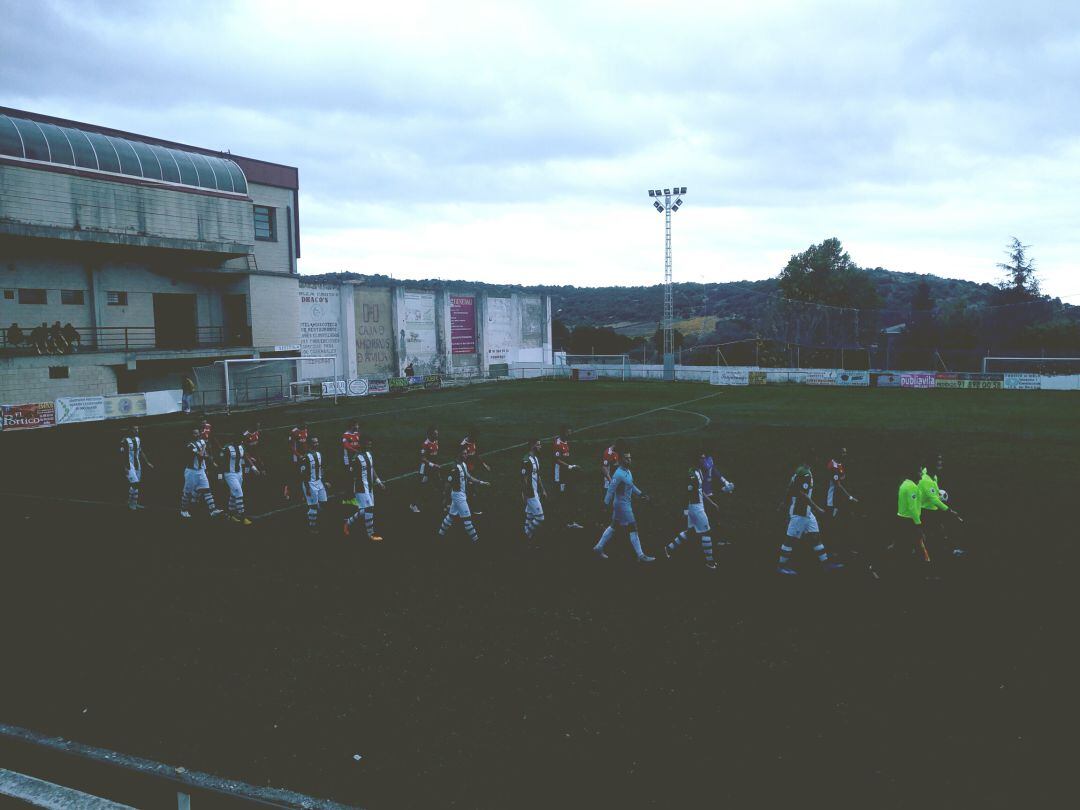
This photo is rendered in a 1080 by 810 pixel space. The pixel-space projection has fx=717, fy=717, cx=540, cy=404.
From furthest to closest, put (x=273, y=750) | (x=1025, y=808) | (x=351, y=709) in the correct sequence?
(x=351, y=709)
(x=273, y=750)
(x=1025, y=808)

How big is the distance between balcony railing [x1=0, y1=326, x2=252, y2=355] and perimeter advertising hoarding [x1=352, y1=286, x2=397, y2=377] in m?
10.8

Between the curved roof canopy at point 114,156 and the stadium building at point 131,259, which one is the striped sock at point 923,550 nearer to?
the stadium building at point 131,259

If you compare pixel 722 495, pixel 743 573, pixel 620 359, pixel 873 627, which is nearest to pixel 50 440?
pixel 722 495

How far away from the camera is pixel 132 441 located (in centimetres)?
1775

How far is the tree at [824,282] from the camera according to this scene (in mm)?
82375

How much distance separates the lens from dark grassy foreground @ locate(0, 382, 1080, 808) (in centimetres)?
691

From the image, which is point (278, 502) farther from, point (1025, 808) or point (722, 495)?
point (1025, 808)

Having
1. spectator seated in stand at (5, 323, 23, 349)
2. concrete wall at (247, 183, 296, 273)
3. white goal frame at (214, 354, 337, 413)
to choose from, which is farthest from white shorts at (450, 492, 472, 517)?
concrete wall at (247, 183, 296, 273)

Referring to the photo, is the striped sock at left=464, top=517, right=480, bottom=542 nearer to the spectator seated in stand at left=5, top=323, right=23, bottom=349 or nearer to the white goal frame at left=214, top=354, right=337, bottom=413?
the white goal frame at left=214, top=354, right=337, bottom=413

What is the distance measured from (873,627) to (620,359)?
62.9m

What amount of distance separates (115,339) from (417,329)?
24351 mm

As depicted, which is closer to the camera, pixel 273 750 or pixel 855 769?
pixel 855 769

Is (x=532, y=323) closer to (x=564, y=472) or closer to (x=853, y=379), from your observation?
(x=853, y=379)

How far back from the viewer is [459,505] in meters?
13.9
